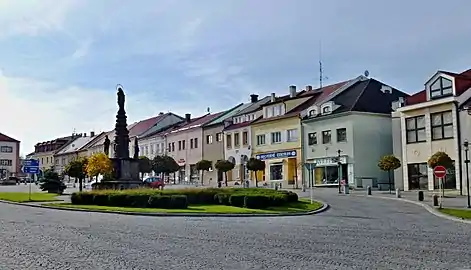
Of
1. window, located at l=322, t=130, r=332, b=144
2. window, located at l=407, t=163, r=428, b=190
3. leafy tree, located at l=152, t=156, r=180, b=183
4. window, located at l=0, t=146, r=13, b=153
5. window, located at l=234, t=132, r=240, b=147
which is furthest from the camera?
window, located at l=0, t=146, r=13, b=153

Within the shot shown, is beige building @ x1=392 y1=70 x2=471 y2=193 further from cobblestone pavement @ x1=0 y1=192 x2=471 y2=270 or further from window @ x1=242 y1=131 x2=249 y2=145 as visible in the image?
cobblestone pavement @ x1=0 y1=192 x2=471 y2=270

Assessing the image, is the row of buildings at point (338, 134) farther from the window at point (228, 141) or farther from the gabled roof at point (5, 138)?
the gabled roof at point (5, 138)

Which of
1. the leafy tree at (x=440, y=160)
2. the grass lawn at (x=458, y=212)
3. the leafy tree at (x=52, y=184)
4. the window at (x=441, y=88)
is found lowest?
the grass lawn at (x=458, y=212)

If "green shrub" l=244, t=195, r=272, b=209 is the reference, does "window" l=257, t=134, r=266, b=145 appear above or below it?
above

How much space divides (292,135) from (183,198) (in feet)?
107

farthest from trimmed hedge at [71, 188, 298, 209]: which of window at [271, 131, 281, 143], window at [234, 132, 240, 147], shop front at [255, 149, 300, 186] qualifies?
window at [234, 132, 240, 147]

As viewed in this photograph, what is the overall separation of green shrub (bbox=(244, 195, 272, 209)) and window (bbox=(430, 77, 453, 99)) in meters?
21.2

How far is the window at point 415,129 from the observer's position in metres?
50.3

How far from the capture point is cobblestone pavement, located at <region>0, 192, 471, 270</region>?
42.5 feet

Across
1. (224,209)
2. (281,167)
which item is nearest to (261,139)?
(281,167)

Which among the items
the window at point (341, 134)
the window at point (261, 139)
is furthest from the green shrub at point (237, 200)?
the window at point (261, 139)

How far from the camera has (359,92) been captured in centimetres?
6141

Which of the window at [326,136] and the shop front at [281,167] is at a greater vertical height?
the window at [326,136]

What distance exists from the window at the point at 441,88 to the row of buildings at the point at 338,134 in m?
0.01
